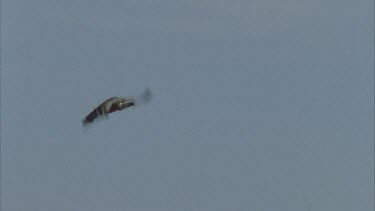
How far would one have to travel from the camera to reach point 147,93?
27625mm

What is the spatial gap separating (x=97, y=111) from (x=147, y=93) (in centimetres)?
560

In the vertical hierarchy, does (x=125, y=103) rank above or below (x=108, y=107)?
below

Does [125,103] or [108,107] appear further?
[108,107]

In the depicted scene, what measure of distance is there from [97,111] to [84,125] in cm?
143

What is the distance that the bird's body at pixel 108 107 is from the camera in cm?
3209

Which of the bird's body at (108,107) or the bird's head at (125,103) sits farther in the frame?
the bird's body at (108,107)

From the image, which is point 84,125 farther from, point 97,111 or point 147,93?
point 147,93

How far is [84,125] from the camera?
31.3 metres

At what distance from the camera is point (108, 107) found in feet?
106

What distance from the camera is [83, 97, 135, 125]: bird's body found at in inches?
1264

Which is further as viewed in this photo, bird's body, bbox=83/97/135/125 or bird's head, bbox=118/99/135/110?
bird's body, bbox=83/97/135/125

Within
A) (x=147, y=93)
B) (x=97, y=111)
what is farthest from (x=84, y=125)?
(x=147, y=93)

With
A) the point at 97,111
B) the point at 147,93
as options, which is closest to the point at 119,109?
the point at 97,111

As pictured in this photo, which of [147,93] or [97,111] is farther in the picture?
[97,111]
